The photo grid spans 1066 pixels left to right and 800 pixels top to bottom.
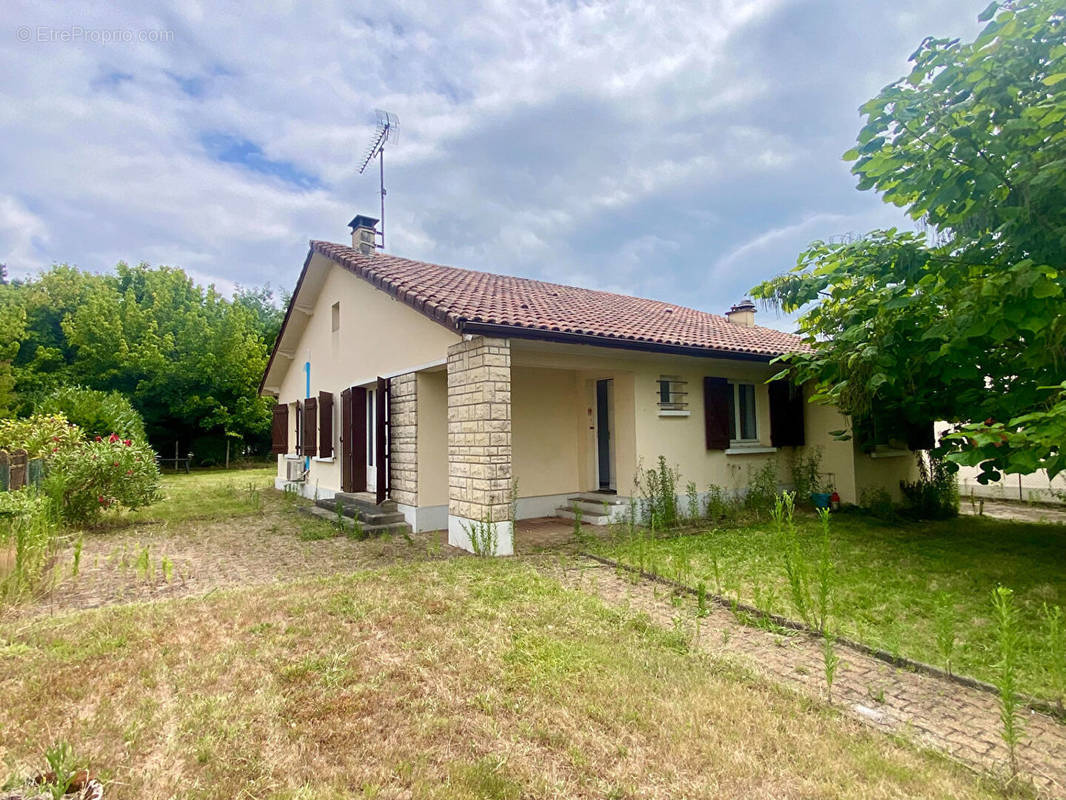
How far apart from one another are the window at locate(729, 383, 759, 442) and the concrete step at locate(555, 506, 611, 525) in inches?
134

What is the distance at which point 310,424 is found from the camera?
42.0ft

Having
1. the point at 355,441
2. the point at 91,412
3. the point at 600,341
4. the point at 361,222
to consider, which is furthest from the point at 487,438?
the point at 91,412

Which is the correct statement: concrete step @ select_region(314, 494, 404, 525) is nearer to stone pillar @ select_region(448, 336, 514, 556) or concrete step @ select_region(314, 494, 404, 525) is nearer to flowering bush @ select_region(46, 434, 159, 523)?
stone pillar @ select_region(448, 336, 514, 556)

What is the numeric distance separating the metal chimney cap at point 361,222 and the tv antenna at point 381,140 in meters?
0.56

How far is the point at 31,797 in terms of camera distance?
2.01 meters

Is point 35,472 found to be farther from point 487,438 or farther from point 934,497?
point 934,497

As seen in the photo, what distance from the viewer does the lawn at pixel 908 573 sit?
156 inches

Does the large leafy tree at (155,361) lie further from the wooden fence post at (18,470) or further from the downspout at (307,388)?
the wooden fence post at (18,470)

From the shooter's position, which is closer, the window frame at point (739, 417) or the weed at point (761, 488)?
the weed at point (761, 488)

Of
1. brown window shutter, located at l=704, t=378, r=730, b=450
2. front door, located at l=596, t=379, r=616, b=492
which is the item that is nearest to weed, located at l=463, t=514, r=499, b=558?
front door, located at l=596, t=379, r=616, b=492

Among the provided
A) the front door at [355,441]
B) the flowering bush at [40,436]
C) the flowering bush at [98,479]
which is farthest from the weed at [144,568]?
the flowering bush at [40,436]

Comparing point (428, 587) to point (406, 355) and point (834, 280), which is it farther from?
point (834, 280)

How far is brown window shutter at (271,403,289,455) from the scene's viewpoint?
14984 mm

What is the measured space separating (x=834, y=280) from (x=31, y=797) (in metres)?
8.30
